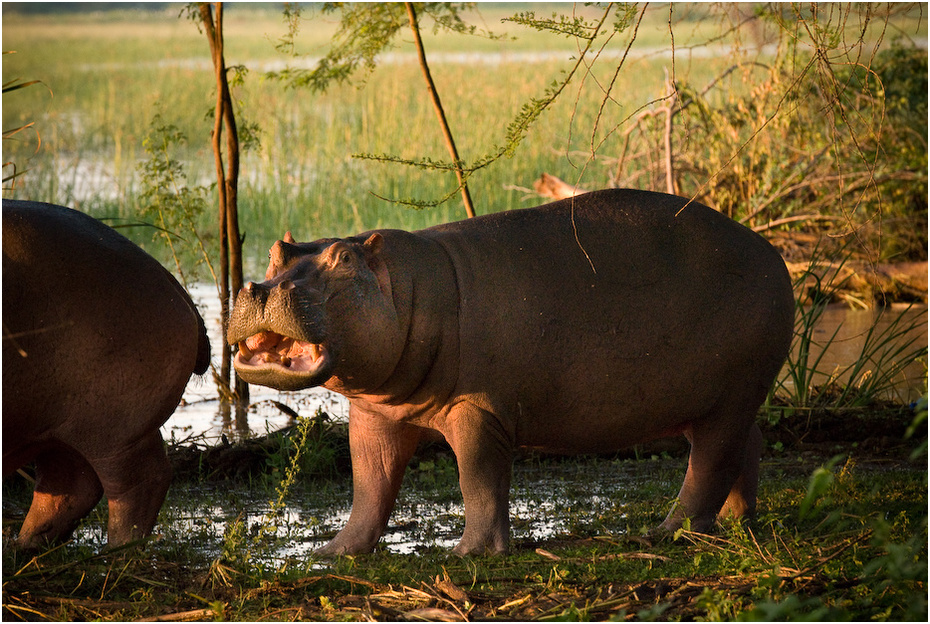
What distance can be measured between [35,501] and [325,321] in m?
1.52

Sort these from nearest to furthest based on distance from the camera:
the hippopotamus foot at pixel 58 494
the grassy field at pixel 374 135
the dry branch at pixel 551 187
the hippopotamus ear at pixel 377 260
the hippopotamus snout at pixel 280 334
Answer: the hippopotamus snout at pixel 280 334
the hippopotamus ear at pixel 377 260
the hippopotamus foot at pixel 58 494
the dry branch at pixel 551 187
the grassy field at pixel 374 135

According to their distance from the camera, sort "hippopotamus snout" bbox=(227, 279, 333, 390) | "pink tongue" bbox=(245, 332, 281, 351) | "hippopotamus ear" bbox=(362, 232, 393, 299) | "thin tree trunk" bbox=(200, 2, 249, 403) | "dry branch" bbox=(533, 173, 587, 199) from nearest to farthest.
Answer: "hippopotamus snout" bbox=(227, 279, 333, 390) < "pink tongue" bbox=(245, 332, 281, 351) < "hippopotamus ear" bbox=(362, 232, 393, 299) < "thin tree trunk" bbox=(200, 2, 249, 403) < "dry branch" bbox=(533, 173, 587, 199)

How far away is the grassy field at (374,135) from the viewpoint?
395 inches

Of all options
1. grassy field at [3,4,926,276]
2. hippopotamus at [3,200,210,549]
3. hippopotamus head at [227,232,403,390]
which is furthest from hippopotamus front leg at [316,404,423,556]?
grassy field at [3,4,926,276]

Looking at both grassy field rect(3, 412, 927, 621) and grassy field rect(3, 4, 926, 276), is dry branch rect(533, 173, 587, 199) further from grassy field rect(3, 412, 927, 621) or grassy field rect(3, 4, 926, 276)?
grassy field rect(3, 412, 927, 621)

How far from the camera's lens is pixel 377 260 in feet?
13.5

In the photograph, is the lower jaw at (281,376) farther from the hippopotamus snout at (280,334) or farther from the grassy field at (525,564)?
the grassy field at (525,564)

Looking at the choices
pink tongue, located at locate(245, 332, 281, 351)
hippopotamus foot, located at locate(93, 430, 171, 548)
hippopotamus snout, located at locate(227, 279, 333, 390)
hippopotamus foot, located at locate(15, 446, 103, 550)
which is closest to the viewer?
hippopotamus snout, located at locate(227, 279, 333, 390)

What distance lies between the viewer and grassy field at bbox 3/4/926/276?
395 inches

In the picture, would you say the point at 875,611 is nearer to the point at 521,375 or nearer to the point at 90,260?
the point at 521,375

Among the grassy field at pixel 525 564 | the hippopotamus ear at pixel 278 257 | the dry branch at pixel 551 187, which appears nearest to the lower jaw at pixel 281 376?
the hippopotamus ear at pixel 278 257

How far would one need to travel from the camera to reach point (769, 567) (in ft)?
11.8

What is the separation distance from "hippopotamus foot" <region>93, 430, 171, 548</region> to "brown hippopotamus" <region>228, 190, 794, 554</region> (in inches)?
26.4

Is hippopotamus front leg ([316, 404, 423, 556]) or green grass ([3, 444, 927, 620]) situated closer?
green grass ([3, 444, 927, 620])
